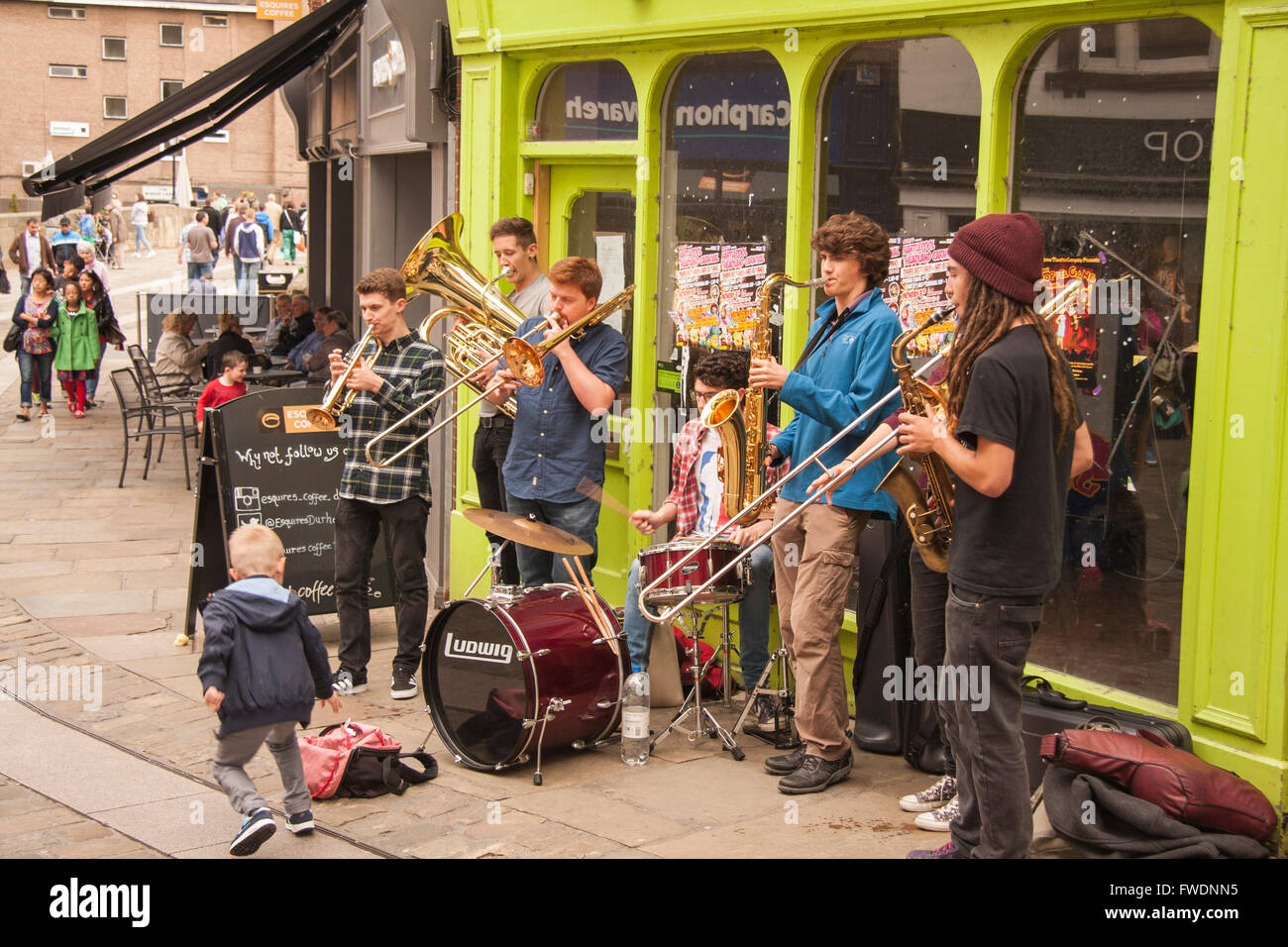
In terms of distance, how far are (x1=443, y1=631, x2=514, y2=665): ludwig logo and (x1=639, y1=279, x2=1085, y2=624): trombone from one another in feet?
1.88

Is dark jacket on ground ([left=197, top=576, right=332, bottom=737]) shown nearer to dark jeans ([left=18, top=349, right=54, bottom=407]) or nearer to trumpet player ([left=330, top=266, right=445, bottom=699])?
trumpet player ([left=330, top=266, right=445, bottom=699])

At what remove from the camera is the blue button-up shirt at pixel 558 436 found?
6.23 meters

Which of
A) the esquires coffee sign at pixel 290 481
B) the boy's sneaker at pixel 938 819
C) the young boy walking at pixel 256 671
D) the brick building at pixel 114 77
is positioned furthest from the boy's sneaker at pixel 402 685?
the brick building at pixel 114 77

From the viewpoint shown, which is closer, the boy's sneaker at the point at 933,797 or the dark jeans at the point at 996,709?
the dark jeans at the point at 996,709

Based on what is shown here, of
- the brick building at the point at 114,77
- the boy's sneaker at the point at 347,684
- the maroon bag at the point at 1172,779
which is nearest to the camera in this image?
the maroon bag at the point at 1172,779

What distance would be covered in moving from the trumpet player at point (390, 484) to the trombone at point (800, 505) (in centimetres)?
146

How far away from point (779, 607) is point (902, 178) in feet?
6.49

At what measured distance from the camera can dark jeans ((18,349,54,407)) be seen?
14.8 meters

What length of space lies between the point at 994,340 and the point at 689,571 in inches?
76.0

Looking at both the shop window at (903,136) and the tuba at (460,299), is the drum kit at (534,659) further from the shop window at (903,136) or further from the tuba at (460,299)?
the shop window at (903,136)

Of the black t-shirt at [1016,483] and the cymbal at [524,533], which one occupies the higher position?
the black t-shirt at [1016,483]

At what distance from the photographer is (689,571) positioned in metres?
5.54

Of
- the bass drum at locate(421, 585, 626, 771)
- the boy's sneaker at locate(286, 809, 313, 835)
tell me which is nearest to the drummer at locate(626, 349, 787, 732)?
the bass drum at locate(421, 585, 626, 771)
